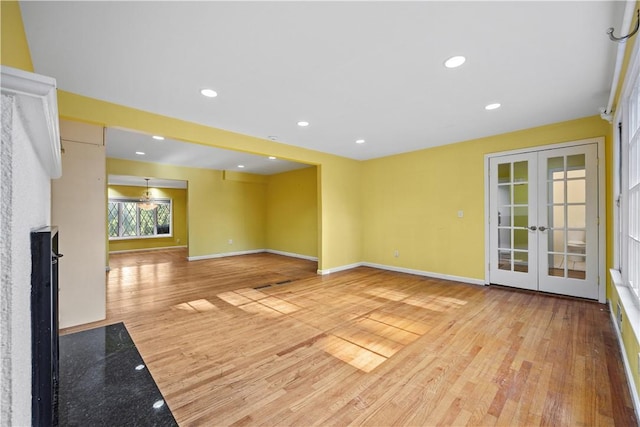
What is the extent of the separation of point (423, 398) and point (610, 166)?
3.74 m

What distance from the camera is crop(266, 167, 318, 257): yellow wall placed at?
7.42m

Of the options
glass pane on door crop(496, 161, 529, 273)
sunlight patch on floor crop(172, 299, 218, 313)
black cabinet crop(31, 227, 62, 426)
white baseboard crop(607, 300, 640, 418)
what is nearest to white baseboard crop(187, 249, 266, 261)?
sunlight patch on floor crop(172, 299, 218, 313)

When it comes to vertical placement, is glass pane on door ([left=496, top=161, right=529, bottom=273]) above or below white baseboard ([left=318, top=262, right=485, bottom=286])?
above

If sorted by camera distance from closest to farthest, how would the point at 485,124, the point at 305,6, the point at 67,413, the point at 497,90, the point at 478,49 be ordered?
the point at 67,413
the point at 305,6
the point at 478,49
the point at 497,90
the point at 485,124

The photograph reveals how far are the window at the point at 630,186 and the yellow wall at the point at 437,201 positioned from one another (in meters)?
1.33

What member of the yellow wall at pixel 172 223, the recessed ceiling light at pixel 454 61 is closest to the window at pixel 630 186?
the recessed ceiling light at pixel 454 61

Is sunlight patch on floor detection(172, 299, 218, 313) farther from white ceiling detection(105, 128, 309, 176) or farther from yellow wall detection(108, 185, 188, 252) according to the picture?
yellow wall detection(108, 185, 188, 252)

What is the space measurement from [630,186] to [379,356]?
2.53 metres

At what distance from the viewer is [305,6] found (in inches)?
66.5

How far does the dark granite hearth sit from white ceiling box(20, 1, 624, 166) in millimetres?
2180

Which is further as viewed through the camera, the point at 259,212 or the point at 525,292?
the point at 259,212

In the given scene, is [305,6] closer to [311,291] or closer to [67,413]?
[67,413]

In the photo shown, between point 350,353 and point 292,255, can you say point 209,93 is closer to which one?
point 350,353

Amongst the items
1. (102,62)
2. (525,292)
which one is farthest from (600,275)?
(102,62)
